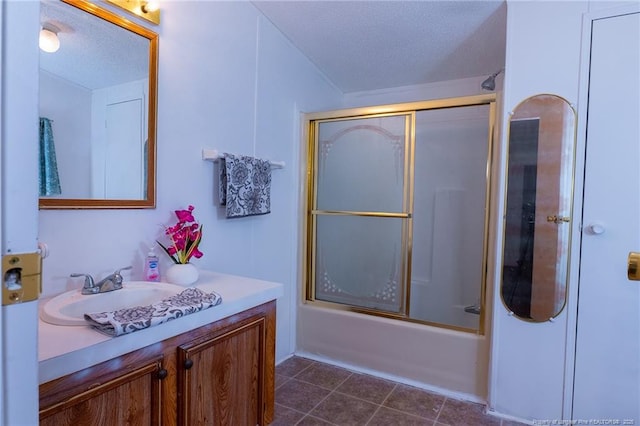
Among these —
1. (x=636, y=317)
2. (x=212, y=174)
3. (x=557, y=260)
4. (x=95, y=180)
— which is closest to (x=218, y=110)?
(x=212, y=174)

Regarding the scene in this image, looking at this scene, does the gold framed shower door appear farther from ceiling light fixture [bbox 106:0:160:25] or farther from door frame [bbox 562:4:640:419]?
ceiling light fixture [bbox 106:0:160:25]

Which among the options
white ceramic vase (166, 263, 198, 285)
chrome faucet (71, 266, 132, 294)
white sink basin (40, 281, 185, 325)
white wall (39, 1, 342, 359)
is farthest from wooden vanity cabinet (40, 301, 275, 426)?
white wall (39, 1, 342, 359)

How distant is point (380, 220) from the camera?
2.64 m

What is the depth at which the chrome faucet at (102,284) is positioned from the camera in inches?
52.2

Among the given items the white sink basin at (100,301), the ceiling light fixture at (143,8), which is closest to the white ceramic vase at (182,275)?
the white sink basin at (100,301)

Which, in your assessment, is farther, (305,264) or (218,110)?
(305,264)

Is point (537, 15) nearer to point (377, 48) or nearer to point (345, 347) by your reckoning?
point (377, 48)

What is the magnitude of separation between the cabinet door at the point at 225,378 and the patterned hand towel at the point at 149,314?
13 cm

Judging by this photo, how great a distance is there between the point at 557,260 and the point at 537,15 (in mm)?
1276

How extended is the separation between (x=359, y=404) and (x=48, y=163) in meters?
1.94

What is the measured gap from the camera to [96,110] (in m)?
1.43

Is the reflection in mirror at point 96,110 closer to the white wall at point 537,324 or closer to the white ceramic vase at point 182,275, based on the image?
the white ceramic vase at point 182,275

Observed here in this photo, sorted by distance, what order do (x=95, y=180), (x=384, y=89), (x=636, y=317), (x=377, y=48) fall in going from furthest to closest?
(x=384, y=89)
(x=377, y=48)
(x=636, y=317)
(x=95, y=180)

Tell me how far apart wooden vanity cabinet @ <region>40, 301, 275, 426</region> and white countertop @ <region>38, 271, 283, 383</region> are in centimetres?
2
